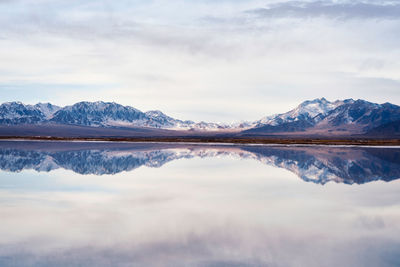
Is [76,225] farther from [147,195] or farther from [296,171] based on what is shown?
[296,171]

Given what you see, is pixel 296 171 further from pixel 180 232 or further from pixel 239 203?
pixel 180 232

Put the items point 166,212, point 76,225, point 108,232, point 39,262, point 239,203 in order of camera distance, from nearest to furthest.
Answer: point 39,262
point 108,232
point 76,225
point 166,212
point 239,203

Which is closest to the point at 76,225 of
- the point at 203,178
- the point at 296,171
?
the point at 203,178

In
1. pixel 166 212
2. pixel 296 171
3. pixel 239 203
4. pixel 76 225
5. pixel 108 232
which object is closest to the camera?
pixel 108 232

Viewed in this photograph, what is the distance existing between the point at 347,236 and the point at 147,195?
9722mm

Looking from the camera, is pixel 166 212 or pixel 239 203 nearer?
pixel 166 212

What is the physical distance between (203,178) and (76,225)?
48.2 feet

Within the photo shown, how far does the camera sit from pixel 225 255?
427 inches

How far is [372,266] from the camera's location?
1019cm

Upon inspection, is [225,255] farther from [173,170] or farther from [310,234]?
[173,170]

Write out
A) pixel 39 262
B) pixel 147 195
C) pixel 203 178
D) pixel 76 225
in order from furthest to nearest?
pixel 203 178, pixel 147 195, pixel 76 225, pixel 39 262

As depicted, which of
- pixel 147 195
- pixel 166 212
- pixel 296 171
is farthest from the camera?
pixel 296 171

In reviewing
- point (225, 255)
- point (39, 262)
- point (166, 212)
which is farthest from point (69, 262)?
point (166, 212)

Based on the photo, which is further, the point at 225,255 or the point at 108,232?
the point at 108,232
